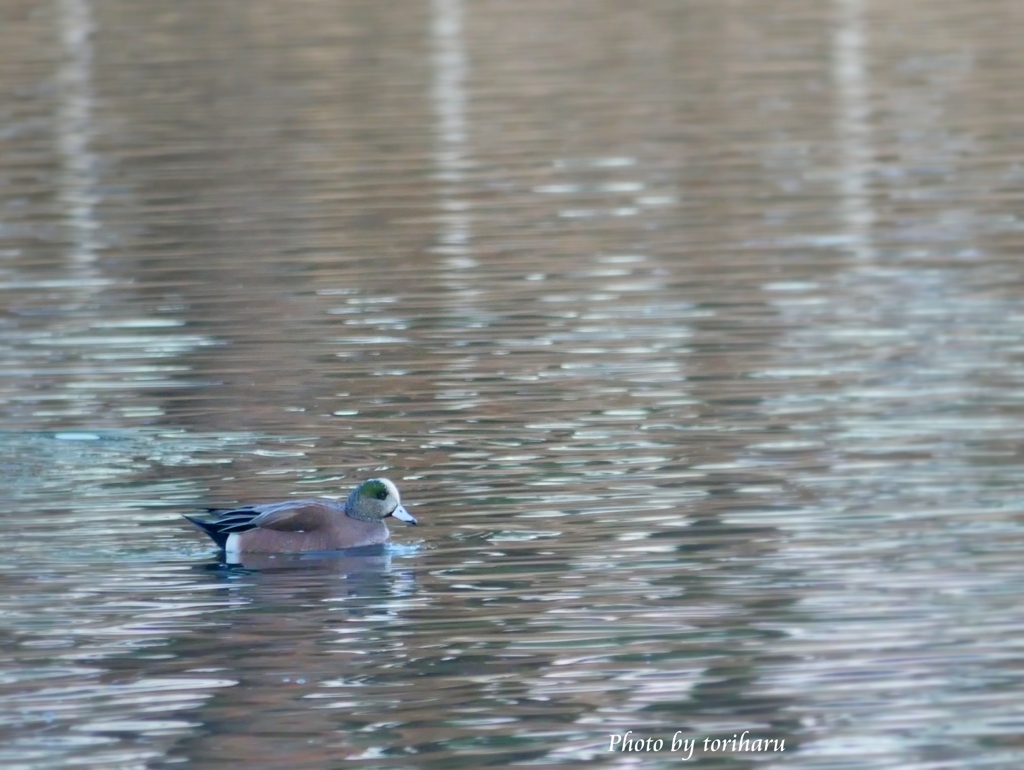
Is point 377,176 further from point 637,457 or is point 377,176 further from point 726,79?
point 637,457

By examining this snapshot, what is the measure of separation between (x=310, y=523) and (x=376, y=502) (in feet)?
1.10

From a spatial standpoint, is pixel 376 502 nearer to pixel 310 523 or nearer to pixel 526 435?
pixel 310 523

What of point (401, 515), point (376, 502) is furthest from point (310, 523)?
point (401, 515)

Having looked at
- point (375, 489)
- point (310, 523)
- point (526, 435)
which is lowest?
point (526, 435)

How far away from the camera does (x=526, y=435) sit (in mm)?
12125

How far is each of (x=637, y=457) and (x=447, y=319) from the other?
4081 mm

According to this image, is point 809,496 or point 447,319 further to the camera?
point 447,319

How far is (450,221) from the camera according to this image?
19.9 m

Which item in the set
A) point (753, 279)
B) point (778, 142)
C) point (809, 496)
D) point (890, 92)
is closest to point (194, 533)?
point (809, 496)

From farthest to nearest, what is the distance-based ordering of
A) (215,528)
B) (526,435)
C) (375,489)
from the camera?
1. (526,435)
2. (375,489)
3. (215,528)

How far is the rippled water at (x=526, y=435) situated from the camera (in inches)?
324

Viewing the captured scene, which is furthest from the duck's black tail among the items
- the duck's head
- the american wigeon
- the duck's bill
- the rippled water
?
the duck's bill

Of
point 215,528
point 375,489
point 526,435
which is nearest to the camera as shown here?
point 215,528

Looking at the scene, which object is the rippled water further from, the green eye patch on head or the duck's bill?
the green eye patch on head
